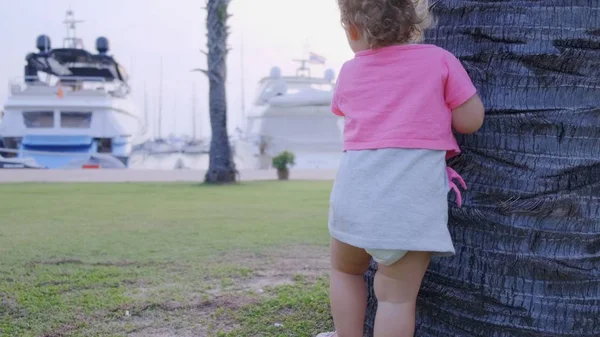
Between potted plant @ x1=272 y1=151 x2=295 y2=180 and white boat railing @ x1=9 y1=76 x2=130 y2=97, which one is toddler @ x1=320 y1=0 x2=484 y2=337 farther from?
white boat railing @ x1=9 y1=76 x2=130 y2=97

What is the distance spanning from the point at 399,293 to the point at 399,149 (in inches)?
17.0

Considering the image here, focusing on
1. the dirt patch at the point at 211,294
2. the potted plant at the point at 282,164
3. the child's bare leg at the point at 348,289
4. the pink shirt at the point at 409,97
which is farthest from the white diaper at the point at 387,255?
the potted plant at the point at 282,164

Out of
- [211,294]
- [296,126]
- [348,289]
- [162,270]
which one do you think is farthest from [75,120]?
[348,289]

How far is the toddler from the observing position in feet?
5.66

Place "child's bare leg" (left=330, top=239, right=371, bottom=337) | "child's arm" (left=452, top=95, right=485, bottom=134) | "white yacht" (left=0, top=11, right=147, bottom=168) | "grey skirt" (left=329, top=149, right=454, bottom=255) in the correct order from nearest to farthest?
1. "grey skirt" (left=329, top=149, right=454, bottom=255)
2. "child's arm" (left=452, top=95, right=485, bottom=134)
3. "child's bare leg" (left=330, top=239, right=371, bottom=337)
4. "white yacht" (left=0, top=11, right=147, bottom=168)

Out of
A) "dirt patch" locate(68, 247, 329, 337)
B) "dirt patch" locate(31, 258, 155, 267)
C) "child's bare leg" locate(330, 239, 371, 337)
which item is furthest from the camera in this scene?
"dirt patch" locate(31, 258, 155, 267)

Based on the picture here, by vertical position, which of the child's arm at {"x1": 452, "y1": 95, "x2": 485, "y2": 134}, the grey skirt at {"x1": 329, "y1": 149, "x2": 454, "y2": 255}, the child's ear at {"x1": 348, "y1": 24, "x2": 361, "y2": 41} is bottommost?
the grey skirt at {"x1": 329, "y1": 149, "x2": 454, "y2": 255}

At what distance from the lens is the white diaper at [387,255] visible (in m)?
1.73

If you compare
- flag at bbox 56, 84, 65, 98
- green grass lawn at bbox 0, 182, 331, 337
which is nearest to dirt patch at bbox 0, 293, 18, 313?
green grass lawn at bbox 0, 182, 331, 337

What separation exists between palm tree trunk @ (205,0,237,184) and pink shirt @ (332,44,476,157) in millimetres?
10402

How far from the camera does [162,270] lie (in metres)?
3.81

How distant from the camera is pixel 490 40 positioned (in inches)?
76.0

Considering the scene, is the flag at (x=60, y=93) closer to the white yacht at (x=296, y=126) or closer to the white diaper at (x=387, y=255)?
the white yacht at (x=296, y=126)

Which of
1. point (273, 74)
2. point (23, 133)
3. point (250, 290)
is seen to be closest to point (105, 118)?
point (23, 133)
